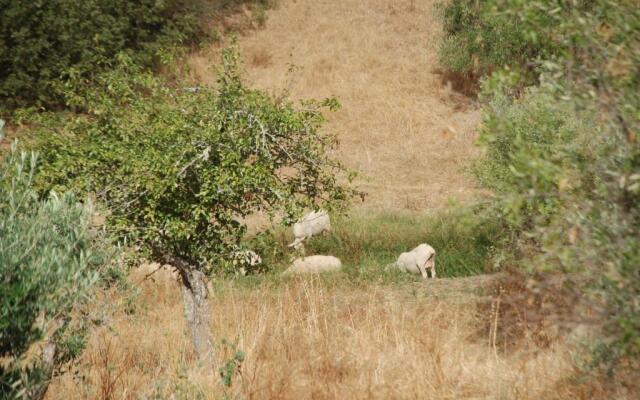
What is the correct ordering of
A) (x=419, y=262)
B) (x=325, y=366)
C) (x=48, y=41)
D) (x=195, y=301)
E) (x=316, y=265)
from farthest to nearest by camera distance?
(x=48, y=41)
(x=316, y=265)
(x=419, y=262)
(x=195, y=301)
(x=325, y=366)

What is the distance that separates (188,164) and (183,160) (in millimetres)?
374

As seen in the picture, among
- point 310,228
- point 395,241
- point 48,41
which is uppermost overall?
point 48,41

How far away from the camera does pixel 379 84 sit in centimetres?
2784

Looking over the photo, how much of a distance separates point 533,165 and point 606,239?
21.6 inches

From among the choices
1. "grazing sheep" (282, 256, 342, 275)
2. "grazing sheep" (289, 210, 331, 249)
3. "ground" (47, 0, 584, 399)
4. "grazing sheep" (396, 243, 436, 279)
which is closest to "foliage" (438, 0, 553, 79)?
"ground" (47, 0, 584, 399)

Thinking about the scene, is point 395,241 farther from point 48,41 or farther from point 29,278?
point 48,41

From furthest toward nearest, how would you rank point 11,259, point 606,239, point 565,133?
point 565,133
point 11,259
point 606,239

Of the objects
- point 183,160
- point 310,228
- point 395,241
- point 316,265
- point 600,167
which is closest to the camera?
point 600,167

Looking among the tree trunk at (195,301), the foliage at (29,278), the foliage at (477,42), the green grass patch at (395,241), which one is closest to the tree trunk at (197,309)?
the tree trunk at (195,301)

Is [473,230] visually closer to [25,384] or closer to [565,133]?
[565,133]

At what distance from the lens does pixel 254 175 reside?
7336mm

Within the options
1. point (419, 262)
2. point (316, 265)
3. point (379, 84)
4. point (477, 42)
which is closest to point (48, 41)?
point (379, 84)

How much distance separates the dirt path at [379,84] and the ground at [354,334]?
0.09 meters

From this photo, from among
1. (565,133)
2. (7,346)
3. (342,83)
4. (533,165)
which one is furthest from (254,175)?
(342,83)
